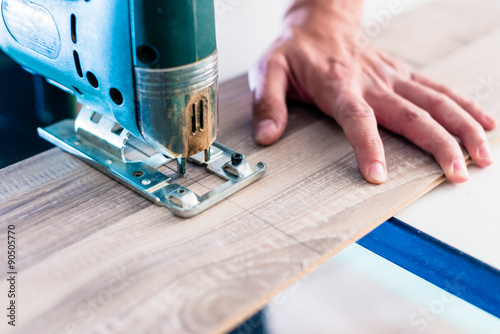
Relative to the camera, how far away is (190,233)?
771mm

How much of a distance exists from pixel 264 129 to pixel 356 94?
0.21m

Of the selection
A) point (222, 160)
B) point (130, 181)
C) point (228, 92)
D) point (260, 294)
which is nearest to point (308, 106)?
point (228, 92)

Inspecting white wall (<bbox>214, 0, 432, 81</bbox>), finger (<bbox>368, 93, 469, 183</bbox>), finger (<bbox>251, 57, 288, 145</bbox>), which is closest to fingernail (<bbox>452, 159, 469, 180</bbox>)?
finger (<bbox>368, 93, 469, 183</bbox>)

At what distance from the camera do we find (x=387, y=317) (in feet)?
4.90

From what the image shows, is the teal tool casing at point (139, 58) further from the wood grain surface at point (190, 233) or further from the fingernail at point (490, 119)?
the fingernail at point (490, 119)

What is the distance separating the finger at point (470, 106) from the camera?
1.11 meters

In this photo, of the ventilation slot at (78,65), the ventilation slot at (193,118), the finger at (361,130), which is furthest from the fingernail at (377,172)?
the ventilation slot at (78,65)

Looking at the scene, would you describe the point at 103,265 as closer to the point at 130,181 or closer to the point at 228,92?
the point at 130,181

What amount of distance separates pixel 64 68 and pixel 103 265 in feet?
1.09

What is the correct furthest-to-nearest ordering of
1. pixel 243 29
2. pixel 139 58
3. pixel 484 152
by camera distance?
pixel 243 29 → pixel 484 152 → pixel 139 58

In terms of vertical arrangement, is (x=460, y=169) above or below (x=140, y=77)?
below

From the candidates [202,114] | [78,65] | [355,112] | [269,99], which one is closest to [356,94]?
[355,112]

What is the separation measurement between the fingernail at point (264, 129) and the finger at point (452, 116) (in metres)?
0.34

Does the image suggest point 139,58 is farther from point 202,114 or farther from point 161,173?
point 161,173
